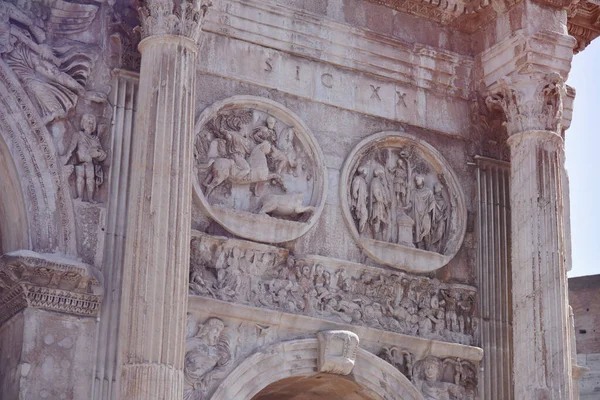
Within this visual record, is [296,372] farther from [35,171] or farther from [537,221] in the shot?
[35,171]

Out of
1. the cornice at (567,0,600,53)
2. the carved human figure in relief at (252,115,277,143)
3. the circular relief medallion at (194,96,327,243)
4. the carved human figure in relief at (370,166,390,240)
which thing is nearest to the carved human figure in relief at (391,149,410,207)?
the carved human figure in relief at (370,166,390,240)

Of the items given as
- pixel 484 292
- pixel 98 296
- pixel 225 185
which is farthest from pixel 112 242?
pixel 484 292

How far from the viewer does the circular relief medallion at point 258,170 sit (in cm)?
1598

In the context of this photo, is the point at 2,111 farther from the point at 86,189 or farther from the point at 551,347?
the point at 551,347

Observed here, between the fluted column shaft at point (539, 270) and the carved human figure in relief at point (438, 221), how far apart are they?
81 centimetres

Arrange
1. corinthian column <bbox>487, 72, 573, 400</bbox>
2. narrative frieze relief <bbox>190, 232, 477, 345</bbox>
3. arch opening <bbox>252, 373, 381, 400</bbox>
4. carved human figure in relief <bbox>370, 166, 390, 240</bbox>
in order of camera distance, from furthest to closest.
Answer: carved human figure in relief <bbox>370, 166, 390, 240</bbox>, corinthian column <bbox>487, 72, 573, 400</bbox>, arch opening <bbox>252, 373, 381, 400</bbox>, narrative frieze relief <bbox>190, 232, 477, 345</bbox>

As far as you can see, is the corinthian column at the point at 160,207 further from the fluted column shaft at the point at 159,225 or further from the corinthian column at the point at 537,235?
the corinthian column at the point at 537,235

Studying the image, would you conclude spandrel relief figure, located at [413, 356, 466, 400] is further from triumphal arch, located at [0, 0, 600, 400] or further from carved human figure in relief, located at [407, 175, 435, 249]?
carved human figure in relief, located at [407, 175, 435, 249]

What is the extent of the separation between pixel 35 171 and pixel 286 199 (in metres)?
2.73

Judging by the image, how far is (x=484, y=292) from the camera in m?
17.4

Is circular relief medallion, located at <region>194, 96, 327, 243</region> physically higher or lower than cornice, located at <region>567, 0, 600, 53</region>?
lower

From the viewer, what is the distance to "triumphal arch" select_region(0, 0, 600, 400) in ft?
48.1

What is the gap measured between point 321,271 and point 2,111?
371 centimetres

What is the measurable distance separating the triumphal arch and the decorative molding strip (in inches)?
0.8
